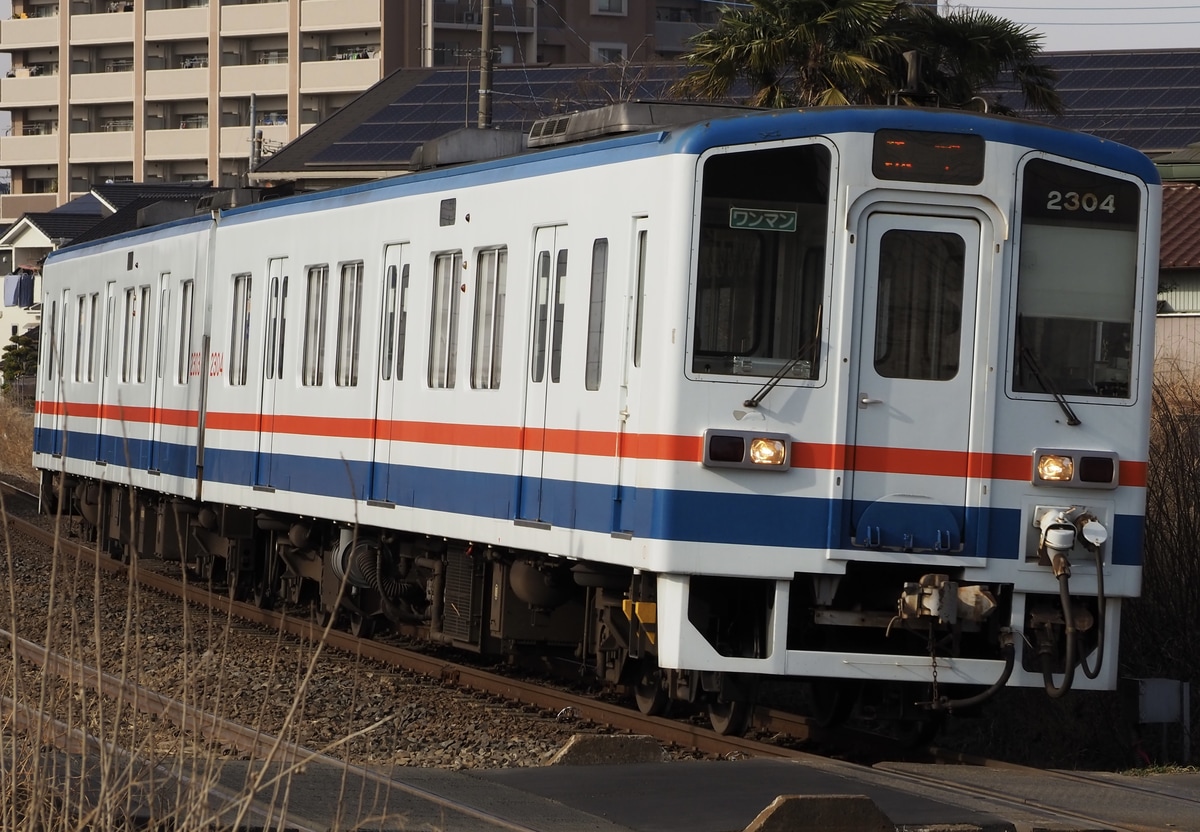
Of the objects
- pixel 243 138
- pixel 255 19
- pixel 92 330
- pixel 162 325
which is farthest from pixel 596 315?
pixel 255 19

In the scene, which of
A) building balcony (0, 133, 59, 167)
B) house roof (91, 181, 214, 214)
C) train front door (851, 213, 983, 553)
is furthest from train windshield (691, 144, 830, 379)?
building balcony (0, 133, 59, 167)

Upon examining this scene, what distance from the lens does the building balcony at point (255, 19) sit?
7119 centimetres

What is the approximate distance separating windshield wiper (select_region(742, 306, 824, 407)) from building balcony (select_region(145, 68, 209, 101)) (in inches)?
2677

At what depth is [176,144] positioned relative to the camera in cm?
7456

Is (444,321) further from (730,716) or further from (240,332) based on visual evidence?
(240,332)

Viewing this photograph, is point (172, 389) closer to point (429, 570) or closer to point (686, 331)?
point (429, 570)

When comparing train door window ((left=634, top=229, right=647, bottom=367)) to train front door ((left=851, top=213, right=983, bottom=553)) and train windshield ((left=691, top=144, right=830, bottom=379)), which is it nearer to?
train windshield ((left=691, top=144, right=830, bottom=379))

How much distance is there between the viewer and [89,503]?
20.2m

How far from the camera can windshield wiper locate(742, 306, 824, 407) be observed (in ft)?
27.5

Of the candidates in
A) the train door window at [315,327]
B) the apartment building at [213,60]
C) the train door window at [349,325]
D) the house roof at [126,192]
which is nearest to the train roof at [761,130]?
the train door window at [349,325]

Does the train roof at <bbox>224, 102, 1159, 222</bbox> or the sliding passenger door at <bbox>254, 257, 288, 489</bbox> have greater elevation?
the train roof at <bbox>224, 102, 1159, 222</bbox>

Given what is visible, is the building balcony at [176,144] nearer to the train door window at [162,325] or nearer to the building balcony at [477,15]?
the building balcony at [477,15]

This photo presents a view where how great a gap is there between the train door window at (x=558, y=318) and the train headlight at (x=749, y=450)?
4.81ft

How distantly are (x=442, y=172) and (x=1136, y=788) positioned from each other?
18.6 ft
